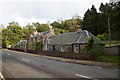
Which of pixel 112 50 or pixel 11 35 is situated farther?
pixel 11 35

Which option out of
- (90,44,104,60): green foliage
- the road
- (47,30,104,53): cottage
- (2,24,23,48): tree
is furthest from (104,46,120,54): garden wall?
(2,24,23,48): tree

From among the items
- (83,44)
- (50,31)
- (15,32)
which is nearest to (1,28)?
(15,32)

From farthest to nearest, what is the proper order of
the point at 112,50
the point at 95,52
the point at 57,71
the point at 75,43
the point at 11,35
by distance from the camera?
the point at 11,35 → the point at 75,43 → the point at 112,50 → the point at 95,52 → the point at 57,71

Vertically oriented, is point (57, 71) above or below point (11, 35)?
below

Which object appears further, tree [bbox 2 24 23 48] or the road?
tree [bbox 2 24 23 48]

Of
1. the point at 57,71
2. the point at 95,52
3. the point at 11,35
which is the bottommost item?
the point at 57,71

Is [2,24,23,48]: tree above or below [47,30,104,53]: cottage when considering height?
above

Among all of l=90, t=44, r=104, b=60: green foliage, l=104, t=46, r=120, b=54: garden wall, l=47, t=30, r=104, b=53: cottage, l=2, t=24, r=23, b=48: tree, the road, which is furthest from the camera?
l=2, t=24, r=23, b=48: tree

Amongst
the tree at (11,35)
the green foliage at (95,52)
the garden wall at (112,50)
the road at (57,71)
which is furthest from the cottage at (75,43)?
the tree at (11,35)

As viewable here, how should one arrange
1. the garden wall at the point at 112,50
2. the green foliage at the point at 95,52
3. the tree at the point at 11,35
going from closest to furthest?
the green foliage at the point at 95,52 < the garden wall at the point at 112,50 < the tree at the point at 11,35

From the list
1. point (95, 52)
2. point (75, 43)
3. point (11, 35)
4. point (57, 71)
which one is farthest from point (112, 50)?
point (11, 35)

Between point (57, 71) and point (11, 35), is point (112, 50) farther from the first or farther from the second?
point (11, 35)

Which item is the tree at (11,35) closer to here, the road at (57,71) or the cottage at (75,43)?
the cottage at (75,43)

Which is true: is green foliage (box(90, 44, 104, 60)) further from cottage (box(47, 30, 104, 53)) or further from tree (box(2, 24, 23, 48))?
tree (box(2, 24, 23, 48))
